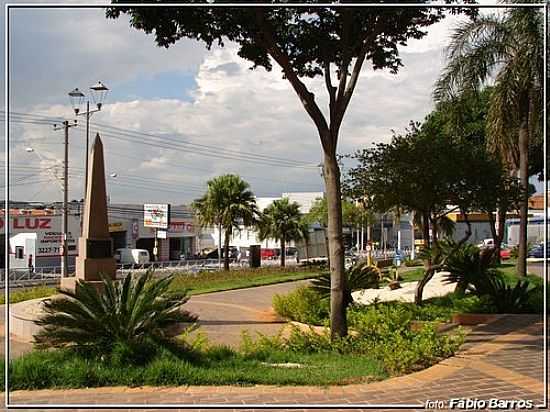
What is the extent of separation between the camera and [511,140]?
16938 mm

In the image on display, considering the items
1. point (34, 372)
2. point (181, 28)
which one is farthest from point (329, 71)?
point (34, 372)

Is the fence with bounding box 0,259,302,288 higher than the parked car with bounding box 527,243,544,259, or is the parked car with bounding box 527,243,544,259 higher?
the parked car with bounding box 527,243,544,259

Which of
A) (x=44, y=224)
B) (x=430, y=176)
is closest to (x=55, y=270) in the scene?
(x=44, y=224)

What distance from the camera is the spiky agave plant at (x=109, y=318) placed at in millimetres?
7188

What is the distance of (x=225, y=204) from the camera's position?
90.1 feet

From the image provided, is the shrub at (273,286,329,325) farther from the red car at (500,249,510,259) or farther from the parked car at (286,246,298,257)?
the parked car at (286,246,298,257)

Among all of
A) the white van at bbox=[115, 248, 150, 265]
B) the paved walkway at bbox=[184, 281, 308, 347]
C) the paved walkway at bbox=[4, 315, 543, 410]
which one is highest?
the white van at bbox=[115, 248, 150, 265]

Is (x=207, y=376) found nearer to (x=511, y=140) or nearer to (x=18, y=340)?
(x=18, y=340)

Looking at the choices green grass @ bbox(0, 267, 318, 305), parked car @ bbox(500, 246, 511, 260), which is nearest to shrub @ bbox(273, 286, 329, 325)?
green grass @ bbox(0, 267, 318, 305)

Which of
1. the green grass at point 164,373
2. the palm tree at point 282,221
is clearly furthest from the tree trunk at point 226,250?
the green grass at point 164,373

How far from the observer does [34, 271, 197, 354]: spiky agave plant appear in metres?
7.19

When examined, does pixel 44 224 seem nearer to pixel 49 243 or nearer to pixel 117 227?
pixel 49 243

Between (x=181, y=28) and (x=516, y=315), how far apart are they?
24.6ft

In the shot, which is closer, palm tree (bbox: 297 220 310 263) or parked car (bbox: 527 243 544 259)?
parked car (bbox: 527 243 544 259)
